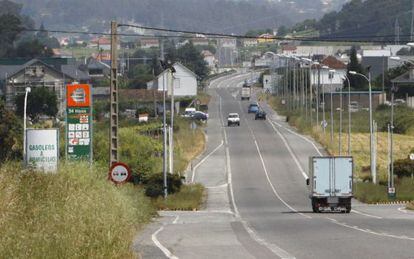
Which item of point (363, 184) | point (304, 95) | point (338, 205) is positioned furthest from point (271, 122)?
point (338, 205)

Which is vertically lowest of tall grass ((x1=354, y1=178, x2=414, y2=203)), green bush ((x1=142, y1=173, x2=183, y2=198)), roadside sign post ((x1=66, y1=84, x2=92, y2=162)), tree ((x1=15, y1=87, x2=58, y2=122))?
tall grass ((x1=354, y1=178, x2=414, y2=203))

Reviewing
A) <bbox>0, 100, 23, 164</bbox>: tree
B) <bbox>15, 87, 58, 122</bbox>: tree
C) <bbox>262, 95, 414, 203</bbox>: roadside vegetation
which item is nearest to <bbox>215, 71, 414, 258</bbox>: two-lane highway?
<bbox>262, 95, 414, 203</bbox>: roadside vegetation

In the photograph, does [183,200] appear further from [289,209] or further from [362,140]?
[362,140]

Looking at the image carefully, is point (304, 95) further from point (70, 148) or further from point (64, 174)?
point (64, 174)

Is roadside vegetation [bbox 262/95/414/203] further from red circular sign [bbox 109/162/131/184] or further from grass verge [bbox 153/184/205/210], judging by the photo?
red circular sign [bbox 109/162/131/184]

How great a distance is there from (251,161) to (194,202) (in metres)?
28.1

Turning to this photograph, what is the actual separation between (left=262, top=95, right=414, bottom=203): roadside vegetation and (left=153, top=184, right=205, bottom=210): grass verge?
9.10 meters

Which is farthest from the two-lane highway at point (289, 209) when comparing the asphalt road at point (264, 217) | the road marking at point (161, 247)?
the road marking at point (161, 247)

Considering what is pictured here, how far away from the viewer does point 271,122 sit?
126 m

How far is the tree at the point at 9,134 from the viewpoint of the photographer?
70.1 m

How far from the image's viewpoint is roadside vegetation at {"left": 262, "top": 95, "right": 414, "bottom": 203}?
6531 cm

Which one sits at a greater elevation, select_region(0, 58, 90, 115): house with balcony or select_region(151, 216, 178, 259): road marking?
select_region(0, 58, 90, 115): house with balcony

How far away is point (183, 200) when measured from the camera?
5875cm

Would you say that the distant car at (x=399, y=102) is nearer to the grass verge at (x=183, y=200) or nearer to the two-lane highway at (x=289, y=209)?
the two-lane highway at (x=289, y=209)
